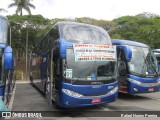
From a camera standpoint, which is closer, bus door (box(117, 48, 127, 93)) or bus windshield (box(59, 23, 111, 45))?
bus windshield (box(59, 23, 111, 45))

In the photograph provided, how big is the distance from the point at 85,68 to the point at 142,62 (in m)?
4.15

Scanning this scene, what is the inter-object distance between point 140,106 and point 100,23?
118ft

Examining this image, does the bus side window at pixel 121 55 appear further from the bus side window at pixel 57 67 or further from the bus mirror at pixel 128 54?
the bus side window at pixel 57 67

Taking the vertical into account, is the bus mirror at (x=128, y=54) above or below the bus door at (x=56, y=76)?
above

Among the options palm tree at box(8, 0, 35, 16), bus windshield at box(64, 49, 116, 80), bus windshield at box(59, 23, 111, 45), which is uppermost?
palm tree at box(8, 0, 35, 16)

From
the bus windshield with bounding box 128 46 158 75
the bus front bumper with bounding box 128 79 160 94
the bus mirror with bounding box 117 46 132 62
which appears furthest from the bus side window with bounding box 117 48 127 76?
the bus front bumper with bounding box 128 79 160 94

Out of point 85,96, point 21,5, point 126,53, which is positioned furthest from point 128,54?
point 21,5

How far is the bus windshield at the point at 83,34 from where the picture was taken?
10258 mm

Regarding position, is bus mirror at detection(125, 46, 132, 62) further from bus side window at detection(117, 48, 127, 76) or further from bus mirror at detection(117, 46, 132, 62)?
bus side window at detection(117, 48, 127, 76)

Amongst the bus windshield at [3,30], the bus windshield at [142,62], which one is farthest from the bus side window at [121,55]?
the bus windshield at [3,30]

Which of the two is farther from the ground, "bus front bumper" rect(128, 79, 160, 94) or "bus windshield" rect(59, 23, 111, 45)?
"bus windshield" rect(59, 23, 111, 45)

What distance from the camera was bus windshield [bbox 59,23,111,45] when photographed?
33.7 feet

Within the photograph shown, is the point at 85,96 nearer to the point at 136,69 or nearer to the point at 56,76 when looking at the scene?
the point at 56,76

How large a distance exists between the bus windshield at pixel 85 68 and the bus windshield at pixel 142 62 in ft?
9.29
